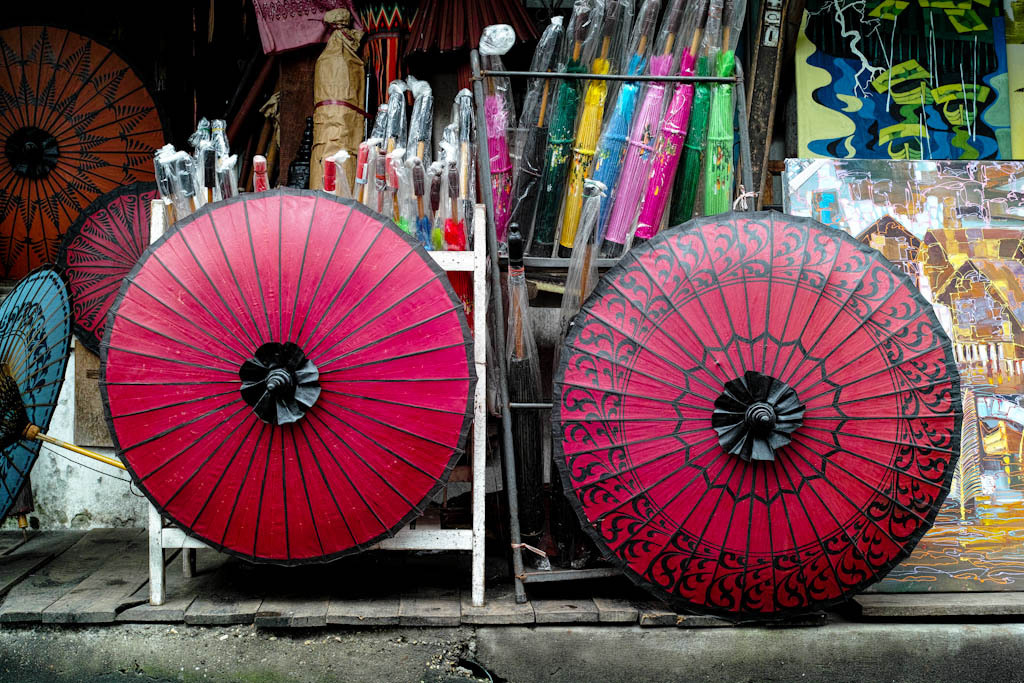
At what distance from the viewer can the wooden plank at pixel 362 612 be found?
10.4 ft

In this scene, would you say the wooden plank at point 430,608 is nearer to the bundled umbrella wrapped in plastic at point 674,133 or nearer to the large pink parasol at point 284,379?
the large pink parasol at point 284,379

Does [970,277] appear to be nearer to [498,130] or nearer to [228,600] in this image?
[498,130]

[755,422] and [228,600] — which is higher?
[755,422]

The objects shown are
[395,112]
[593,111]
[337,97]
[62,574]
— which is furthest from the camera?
[337,97]

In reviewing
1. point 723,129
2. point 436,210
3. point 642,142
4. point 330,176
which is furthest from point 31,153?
point 723,129

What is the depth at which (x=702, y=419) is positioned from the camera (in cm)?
301

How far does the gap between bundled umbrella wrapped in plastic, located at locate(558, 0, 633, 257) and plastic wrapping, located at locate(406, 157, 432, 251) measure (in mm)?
700

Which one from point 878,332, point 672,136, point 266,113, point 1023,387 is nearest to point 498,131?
point 672,136

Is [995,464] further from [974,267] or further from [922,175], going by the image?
[922,175]

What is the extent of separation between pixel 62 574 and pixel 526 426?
7.04 ft

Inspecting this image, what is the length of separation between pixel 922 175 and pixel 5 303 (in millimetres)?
4040

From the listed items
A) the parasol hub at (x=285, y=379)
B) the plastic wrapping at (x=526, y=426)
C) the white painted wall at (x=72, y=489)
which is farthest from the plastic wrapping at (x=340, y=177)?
the white painted wall at (x=72, y=489)

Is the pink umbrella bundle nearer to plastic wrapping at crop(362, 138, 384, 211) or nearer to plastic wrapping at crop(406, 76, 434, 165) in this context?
plastic wrapping at crop(406, 76, 434, 165)

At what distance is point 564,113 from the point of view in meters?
3.76
